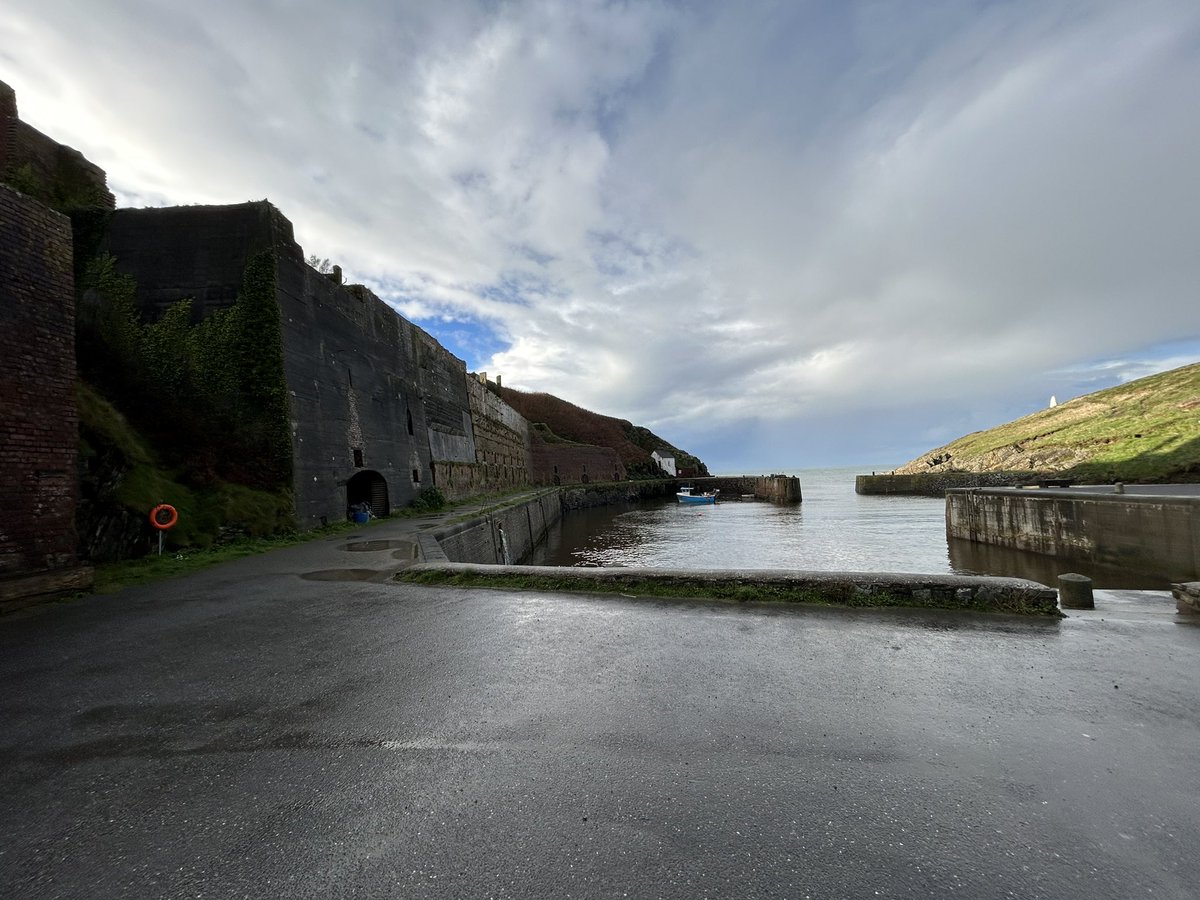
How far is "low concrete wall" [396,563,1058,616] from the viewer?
18.0 ft

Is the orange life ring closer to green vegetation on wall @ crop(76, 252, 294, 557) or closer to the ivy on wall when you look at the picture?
green vegetation on wall @ crop(76, 252, 294, 557)

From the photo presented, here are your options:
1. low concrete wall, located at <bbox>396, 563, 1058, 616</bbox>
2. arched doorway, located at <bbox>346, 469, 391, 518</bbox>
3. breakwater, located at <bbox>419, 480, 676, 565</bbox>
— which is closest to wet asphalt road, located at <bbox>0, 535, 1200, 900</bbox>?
low concrete wall, located at <bbox>396, 563, 1058, 616</bbox>

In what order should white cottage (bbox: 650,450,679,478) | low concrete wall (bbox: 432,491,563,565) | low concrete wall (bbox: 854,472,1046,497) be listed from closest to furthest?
low concrete wall (bbox: 432,491,563,565), low concrete wall (bbox: 854,472,1046,497), white cottage (bbox: 650,450,679,478)

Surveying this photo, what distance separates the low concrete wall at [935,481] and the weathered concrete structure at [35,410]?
5761cm

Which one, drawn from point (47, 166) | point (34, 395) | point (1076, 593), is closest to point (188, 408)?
point (34, 395)

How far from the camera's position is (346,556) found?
31.8 feet

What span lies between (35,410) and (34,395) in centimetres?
19

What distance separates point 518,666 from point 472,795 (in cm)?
170

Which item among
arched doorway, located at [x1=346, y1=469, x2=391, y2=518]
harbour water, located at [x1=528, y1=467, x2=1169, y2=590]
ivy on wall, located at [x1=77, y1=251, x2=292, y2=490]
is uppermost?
ivy on wall, located at [x1=77, y1=251, x2=292, y2=490]

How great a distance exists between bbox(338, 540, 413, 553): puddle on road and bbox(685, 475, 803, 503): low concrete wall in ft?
159

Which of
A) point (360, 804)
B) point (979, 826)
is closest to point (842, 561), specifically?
point (979, 826)

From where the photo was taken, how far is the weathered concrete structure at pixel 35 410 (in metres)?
6.14

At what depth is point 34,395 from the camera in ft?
21.2

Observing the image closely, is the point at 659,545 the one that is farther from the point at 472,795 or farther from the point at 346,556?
the point at 472,795
